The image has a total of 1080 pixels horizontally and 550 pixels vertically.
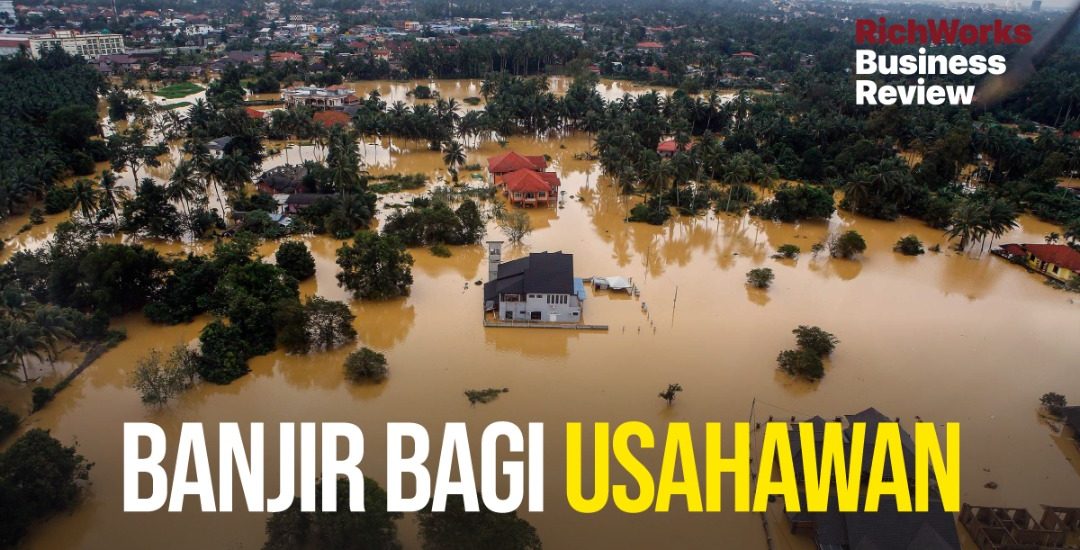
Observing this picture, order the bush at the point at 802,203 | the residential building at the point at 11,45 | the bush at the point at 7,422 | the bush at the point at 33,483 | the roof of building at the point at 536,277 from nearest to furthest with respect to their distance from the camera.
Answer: the bush at the point at 33,483 < the bush at the point at 7,422 < the roof of building at the point at 536,277 < the bush at the point at 802,203 < the residential building at the point at 11,45

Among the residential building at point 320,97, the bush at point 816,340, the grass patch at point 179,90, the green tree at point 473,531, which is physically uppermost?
the grass patch at point 179,90

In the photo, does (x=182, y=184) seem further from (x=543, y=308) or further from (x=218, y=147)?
(x=543, y=308)

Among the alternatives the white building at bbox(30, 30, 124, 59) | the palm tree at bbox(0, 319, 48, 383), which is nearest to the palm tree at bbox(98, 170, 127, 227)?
the palm tree at bbox(0, 319, 48, 383)

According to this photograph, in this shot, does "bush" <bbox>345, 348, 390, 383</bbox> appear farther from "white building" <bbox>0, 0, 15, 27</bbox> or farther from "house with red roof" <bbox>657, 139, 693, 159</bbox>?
"white building" <bbox>0, 0, 15, 27</bbox>

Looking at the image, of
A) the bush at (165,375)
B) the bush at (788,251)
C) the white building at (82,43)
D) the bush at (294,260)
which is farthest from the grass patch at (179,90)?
the bush at (788,251)

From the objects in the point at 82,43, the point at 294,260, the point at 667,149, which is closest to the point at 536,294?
the point at 294,260

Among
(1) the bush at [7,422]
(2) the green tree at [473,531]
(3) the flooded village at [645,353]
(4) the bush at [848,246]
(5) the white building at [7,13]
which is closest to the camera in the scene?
(2) the green tree at [473,531]

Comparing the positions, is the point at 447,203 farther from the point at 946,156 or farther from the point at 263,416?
the point at 946,156

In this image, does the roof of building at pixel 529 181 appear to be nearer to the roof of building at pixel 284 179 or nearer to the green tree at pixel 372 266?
the roof of building at pixel 284 179
